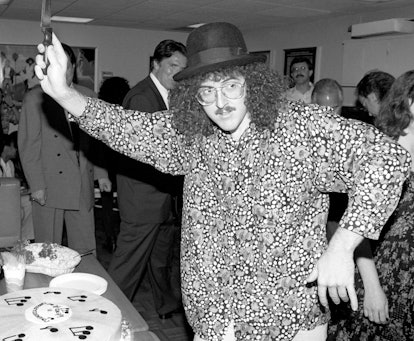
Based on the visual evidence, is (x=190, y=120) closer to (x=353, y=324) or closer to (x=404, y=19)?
(x=353, y=324)

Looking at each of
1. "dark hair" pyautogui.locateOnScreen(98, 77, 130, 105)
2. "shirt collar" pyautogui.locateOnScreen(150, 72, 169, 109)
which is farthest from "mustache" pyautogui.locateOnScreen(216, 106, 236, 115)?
"dark hair" pyautogui.locateOnScreen(98, 77, 130, 105)

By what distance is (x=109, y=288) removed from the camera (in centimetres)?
169

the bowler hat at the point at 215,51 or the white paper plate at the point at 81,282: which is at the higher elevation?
the bowler hat at the point at 215,51

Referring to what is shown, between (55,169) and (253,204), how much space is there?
76.4 inches

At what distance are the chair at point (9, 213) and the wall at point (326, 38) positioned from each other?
16.5 feet

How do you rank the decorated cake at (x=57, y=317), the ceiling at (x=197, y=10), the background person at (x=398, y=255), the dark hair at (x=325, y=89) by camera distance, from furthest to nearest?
the ceiling at (x=197, y=10) < the dark hair at (x=325, y=89) < the background person at (x=398, y=255) < the decorated cake at (x=57, y=317)

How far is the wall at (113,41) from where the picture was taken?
27.2 feet

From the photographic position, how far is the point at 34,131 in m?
2.96

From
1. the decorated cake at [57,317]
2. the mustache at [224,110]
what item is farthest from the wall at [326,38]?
the decorated cake at [57,317]

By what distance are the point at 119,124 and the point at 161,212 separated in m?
1.49

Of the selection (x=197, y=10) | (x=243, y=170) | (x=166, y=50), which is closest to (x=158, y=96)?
(x=166, y=50)

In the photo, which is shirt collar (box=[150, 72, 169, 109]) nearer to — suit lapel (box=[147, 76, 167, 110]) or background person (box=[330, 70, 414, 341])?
suit lapel (box=[147, 76, 167, 110])

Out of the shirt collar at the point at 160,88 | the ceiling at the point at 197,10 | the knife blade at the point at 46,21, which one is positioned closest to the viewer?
the knife blade at the point at 46,21

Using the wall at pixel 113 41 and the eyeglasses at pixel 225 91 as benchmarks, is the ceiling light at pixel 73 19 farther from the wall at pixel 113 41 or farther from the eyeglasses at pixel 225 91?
the eyeglasses at pixel 225 91
